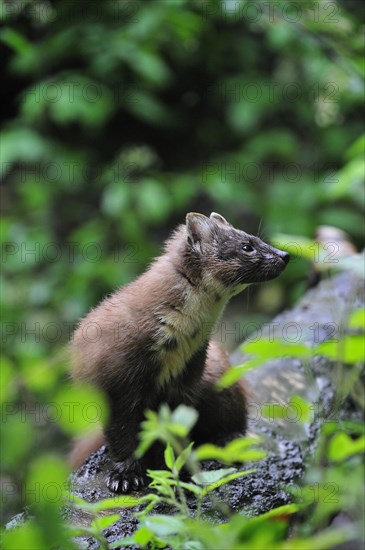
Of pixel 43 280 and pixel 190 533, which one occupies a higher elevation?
pixel 190 533

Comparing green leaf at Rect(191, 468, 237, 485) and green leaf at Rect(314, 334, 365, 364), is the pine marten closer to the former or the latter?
green leaf at Rect(191, 468, 237, 485)

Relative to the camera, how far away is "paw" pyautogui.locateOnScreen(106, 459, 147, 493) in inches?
119

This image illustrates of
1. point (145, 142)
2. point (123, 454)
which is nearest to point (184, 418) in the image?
point (123, 454)

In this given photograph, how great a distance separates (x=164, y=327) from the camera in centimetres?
293

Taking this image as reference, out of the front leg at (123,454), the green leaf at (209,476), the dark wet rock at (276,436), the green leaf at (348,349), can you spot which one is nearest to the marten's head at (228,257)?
the dark wet rock at (276,436)

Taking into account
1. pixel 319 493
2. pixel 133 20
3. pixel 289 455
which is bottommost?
pixel 289 455

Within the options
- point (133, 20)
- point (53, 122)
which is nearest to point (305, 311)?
point (133, 20)

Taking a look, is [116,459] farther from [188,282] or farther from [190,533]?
[190,533]

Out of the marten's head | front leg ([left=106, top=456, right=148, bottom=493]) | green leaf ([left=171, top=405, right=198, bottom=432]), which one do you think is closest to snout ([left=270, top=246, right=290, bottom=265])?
the marten's head

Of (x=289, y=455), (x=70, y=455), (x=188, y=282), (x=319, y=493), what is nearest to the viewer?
(x=319, y=493)

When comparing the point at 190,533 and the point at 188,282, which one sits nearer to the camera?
the point at 190,533

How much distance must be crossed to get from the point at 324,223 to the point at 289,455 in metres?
4.25

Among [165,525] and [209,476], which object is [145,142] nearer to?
[209,476]

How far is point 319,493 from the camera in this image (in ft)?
5.49
